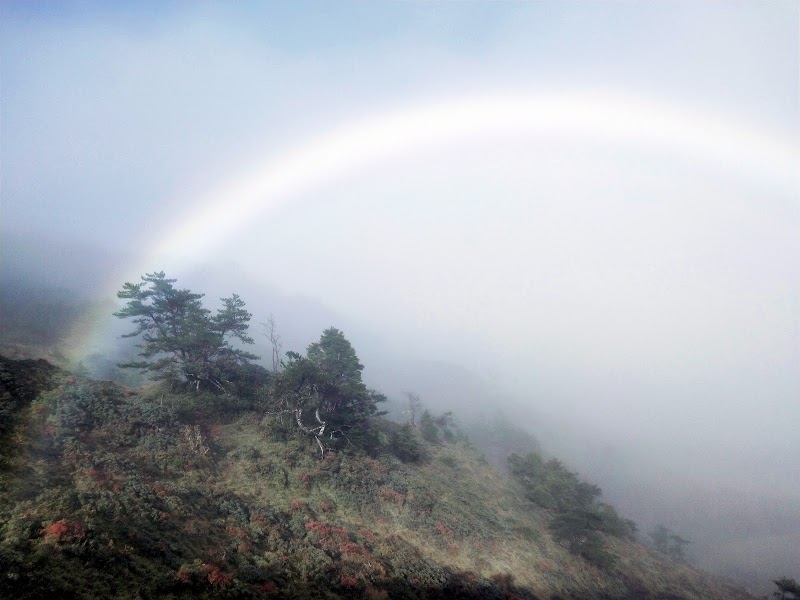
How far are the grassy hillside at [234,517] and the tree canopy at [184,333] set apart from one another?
2.70 metres

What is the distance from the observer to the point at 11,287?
240 feet

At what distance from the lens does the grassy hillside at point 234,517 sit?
13.6 meters

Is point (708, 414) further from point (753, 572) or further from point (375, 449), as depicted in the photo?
point (375, 449)

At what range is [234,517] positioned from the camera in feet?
68.0

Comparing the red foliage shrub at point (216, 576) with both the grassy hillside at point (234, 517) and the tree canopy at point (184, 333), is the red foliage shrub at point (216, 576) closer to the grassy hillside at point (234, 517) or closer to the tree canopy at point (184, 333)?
the grassy hillside at point (234, 517)

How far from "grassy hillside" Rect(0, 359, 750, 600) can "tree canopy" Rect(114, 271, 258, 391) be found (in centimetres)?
270

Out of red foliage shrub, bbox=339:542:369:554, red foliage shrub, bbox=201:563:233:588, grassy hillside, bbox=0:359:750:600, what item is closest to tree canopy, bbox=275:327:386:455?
grassy hillside, bbox=0:359:750:600

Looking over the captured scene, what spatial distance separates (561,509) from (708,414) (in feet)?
626

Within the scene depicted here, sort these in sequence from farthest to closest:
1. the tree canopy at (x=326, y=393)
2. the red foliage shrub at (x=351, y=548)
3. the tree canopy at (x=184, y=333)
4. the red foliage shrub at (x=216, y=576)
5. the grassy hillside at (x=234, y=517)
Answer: the tree canopy at (x=184, y=333), the tree canopy at (x=326, y=393), the red foliage shrub at (x=351, y=548), the red foliage shrub at (x=216, y=576), the grassy hillside at (x=234, y=517)

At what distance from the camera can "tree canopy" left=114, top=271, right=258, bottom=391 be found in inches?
1377

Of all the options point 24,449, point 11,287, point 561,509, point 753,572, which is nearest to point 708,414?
point 753,572

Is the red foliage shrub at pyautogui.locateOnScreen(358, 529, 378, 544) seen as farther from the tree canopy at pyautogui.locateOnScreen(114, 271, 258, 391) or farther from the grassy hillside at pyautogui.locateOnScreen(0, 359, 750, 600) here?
the tree canopy at pyautogui.locateOnScreen(114, 271, 258, 391)

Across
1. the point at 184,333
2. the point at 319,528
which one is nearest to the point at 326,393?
the point at 319,528

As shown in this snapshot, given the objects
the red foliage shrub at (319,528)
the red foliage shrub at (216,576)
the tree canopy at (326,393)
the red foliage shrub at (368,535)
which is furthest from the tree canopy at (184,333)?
the red foliage shrub at (216,576)
